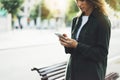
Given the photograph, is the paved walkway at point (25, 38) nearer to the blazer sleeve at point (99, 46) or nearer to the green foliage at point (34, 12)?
the green foliage at point (34, 12)

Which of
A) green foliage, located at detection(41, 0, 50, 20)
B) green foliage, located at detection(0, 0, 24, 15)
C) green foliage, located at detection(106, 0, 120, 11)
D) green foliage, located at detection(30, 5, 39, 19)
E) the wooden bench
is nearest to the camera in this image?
green foliage, located at detection(0, 0, 24, 15)

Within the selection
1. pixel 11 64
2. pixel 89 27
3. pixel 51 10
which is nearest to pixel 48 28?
pixel 51 10

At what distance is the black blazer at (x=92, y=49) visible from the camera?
73.7 inches

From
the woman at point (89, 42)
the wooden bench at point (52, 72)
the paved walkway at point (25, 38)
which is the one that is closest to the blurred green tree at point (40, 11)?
the paved walkway at point (25, 38)

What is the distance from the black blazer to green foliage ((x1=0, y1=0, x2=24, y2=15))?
1019 mm

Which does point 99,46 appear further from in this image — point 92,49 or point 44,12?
point 44,12

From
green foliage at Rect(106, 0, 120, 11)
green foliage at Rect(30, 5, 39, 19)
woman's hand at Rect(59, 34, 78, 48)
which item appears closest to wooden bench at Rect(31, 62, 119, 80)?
green foliage at Rect(30, 5, 39, 19)

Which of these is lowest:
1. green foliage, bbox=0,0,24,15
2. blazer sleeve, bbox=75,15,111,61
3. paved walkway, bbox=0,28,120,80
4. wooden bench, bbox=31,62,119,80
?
wooden bench, bbox=31,62,119,80

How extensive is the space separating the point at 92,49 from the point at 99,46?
0.05m

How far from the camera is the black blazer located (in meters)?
1.87

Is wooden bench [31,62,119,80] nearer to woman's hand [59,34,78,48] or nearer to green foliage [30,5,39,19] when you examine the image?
green foliage [30,5,39,19]

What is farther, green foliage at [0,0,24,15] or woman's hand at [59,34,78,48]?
green foliage at [0,0,24,15]

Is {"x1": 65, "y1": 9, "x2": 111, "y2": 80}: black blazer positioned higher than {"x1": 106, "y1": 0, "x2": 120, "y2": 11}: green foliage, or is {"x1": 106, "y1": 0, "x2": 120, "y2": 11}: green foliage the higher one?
{"x1": 106, "y1": 0, "x2": 120, "y2": 11}: green foliage

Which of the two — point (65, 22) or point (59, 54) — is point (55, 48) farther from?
point (65, 22)
